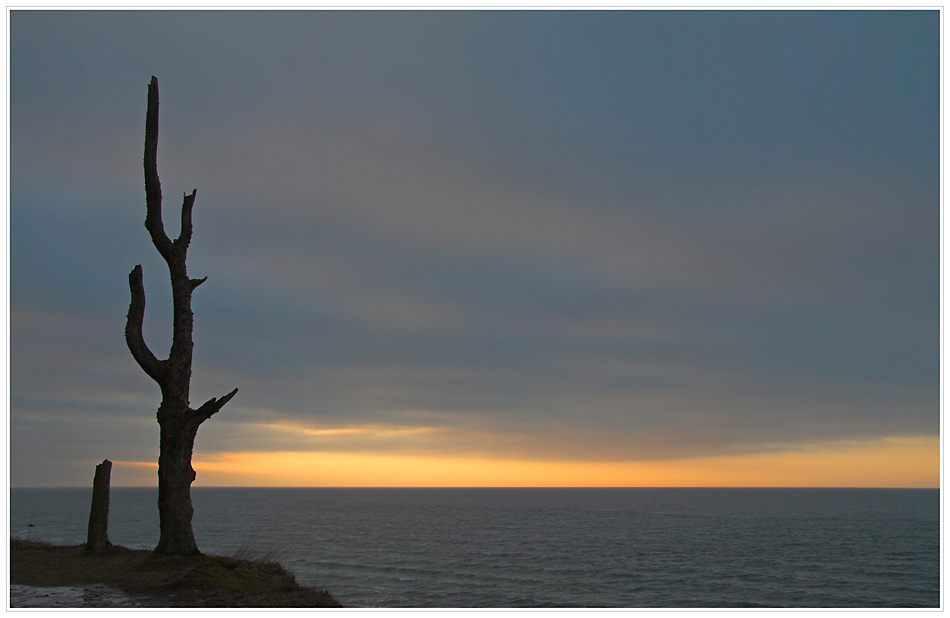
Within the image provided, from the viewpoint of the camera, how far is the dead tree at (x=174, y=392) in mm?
18141

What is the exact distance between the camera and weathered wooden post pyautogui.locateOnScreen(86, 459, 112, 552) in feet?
66.8

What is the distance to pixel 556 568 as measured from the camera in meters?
41.6

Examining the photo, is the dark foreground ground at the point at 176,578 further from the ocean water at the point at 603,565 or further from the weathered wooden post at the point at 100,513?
the ocean water at the point at 603,565

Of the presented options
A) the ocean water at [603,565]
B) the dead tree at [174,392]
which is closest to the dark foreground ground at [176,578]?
the dead tree at [174,392]

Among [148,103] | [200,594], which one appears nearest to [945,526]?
[200,594]

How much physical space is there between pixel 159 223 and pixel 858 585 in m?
37.8

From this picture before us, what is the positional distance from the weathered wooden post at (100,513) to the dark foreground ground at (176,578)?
1.77ft

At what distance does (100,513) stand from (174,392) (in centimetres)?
525

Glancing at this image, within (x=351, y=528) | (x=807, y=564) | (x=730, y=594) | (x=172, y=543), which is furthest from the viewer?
(x=351, y=528)

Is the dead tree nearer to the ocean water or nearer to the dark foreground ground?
the dark foreground ground

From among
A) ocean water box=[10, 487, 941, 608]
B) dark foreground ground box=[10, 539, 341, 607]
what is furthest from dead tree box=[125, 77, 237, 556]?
ocean water box=[10, 487, 941, 608]

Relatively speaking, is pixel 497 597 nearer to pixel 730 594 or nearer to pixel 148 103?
pixel 730 594

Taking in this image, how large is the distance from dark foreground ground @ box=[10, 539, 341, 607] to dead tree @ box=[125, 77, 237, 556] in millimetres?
966

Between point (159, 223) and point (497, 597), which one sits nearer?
point (159, 223)
